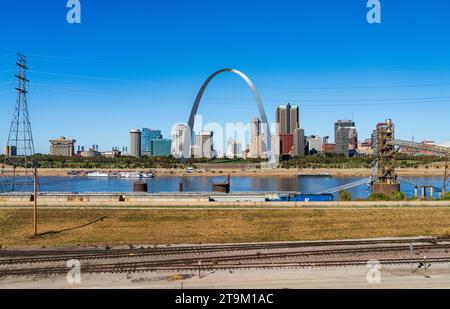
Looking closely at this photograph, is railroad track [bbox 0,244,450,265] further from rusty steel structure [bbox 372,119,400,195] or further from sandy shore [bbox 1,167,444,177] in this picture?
sandy shore [bbox 1,167,444,177]

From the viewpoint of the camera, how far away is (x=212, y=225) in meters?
24.9

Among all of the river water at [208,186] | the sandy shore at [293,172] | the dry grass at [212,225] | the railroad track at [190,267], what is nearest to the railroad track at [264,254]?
the railroad track at [190,267]

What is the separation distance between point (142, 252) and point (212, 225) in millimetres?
7011

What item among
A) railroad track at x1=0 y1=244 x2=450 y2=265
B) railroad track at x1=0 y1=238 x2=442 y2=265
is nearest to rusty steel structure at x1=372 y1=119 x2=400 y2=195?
railroad track at x1=0 y1=238 x2=442 y2=265

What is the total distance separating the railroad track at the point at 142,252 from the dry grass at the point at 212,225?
1.74 meters

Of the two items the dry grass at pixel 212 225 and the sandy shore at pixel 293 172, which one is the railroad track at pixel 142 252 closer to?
the dry grass at pixel 212 225

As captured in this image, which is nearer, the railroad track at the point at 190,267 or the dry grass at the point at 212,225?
the railroad track at the point at 190,267

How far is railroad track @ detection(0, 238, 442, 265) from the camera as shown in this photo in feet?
57.6

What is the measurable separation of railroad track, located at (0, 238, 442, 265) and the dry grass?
1744 millimetres

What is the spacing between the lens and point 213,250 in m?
18.8

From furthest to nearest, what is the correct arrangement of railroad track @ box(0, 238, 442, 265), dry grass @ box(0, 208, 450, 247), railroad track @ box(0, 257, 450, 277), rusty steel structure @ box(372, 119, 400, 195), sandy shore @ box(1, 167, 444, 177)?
1. sandy shore @ box(1, 167, 444, 177)
2. rusty steel structure @ box(372, 119, 400, 195)
3. dry grass @ box(0, 208, 450, 247)
4. railroad track @ box(0, 238, 442, 265)
5. railroad track @ box(0, 257, 450, 277)

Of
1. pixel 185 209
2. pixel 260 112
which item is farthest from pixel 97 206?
pixel 260 112

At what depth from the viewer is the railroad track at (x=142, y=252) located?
17.5m
